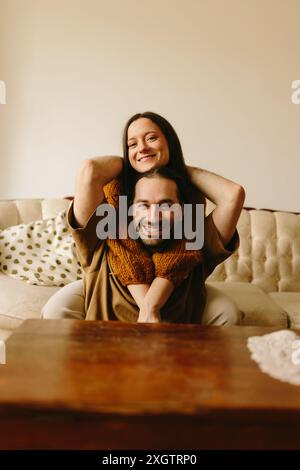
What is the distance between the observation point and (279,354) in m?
0.88

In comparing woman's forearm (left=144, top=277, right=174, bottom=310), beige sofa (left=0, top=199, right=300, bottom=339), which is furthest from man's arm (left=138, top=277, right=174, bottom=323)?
beige sofa (left=0, top=199, right=300, bottom=339)

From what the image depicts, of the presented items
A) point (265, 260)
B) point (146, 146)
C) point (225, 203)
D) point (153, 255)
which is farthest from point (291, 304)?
point (146, 146)

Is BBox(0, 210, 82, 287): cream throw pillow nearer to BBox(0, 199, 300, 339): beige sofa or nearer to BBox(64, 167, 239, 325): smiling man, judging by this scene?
BBox(0, 199, 300, 339): beige sofa

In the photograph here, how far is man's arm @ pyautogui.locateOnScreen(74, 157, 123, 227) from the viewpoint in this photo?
1.23 metres

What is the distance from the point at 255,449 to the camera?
672mm

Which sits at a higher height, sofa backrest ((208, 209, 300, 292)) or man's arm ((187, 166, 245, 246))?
man's arm ((187, 166, 245, 246))

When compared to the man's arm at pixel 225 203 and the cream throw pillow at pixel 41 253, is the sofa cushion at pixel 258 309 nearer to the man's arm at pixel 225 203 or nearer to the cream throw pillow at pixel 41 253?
the man's arm at pixel 225 203

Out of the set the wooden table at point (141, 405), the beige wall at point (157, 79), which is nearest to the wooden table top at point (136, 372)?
the wooden table at point (141, 405)

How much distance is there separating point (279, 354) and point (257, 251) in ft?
4.65

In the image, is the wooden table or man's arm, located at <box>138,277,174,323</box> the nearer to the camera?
the wooden table

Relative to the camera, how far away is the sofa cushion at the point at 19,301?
1.55 metres

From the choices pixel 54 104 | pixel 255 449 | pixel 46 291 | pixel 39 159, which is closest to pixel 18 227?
pixel 46 291

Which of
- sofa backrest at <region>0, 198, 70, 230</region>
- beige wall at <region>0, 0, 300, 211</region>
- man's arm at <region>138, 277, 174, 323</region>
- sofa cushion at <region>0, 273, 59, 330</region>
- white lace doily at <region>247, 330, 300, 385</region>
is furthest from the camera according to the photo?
beige wall at <region>0, 0, 300, 211</region>

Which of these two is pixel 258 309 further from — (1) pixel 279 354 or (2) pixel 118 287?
(1) pixel 279 354
